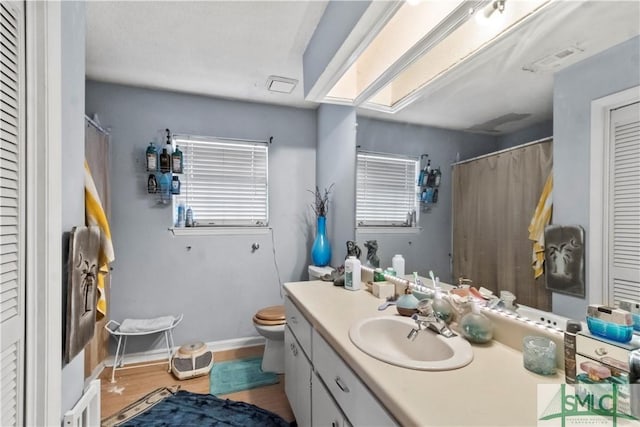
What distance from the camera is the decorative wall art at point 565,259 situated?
2.71ft

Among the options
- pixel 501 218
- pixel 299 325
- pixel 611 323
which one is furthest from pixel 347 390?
pixel 501 218

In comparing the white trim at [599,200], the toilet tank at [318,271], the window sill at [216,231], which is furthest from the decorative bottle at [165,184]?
the white trim at [599,200]

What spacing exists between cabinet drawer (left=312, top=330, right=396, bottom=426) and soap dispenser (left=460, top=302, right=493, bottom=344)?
44 centimetres

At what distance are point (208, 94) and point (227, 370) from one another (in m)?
2.42

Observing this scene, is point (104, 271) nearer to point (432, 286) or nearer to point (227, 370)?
point (227, 370)

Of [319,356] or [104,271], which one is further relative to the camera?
[104,271]

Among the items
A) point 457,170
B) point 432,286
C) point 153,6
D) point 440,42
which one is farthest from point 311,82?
point 432,286

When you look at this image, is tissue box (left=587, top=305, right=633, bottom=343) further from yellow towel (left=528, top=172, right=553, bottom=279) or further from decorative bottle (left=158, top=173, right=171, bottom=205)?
decorative bottle (left=158, top=173, right=171, bottom=205)

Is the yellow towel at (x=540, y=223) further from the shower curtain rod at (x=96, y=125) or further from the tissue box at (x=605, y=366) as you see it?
the shower curtain rod at (x=96, y=125)

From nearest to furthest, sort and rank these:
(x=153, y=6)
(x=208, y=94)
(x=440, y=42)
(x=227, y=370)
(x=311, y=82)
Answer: (x=440, y=42), (x=153, y=6), (x=311, y=82), (x=227, y=370), (x=208, y=94)

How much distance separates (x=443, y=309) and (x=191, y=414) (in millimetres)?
1683

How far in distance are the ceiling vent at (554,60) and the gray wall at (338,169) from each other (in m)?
1.14

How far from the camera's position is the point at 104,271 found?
141cm

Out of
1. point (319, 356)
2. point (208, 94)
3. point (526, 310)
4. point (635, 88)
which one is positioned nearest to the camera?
point (635, 88)
